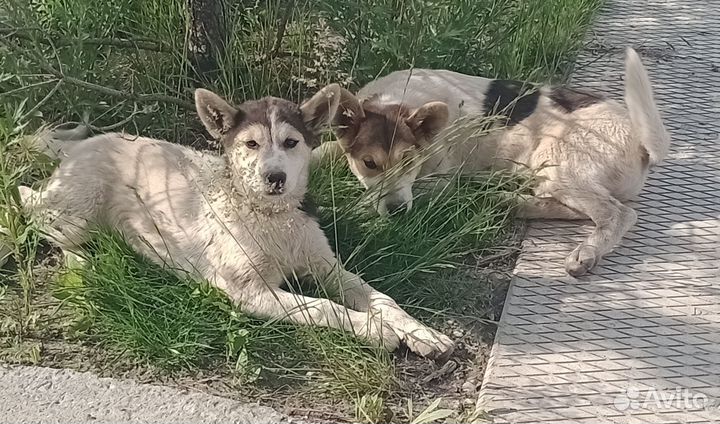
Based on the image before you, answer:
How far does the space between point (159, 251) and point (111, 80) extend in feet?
4.68

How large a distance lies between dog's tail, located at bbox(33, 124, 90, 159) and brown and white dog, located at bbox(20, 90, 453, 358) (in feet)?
0.32

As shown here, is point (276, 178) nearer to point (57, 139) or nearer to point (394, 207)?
point (394, 207)

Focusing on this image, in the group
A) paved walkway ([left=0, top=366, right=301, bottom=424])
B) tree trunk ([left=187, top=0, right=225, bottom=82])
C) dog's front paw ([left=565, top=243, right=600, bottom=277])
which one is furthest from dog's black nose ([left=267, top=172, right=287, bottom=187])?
tree trunk ([left=187, top=0, right=225, bottom=82])

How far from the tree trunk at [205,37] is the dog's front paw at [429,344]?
2.24m

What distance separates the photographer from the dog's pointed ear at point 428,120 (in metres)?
4.10

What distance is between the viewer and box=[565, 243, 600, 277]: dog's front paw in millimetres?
3648

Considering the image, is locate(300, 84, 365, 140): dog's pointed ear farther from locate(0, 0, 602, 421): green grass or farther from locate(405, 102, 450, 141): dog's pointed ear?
locate(405, 102, 450, 141): dog's pointed ear

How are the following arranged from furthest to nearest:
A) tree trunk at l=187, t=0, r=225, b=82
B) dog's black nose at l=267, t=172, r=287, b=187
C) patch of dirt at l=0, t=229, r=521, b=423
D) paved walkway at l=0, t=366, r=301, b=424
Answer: tree trunk at l=187, t=0, r=225, b=82 < dog's black nose at l=267, t=172, r=287, b=187 < patch of dirt at l=0, t=229, r=521, b=423 < paved walkway at l=0, t=366, r=301, b=424

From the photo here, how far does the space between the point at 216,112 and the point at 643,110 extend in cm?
211

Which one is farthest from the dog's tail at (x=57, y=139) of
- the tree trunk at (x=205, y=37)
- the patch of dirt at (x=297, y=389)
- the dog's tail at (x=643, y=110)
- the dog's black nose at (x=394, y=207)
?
the dog's tail at (x=643, y=110)

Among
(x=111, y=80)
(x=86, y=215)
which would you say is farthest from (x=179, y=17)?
(x=86, y=215)

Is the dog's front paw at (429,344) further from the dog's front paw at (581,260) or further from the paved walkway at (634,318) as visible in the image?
the dog's front paw at (581,260)

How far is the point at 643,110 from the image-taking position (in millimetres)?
4094

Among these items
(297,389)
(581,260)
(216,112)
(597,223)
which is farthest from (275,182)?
(597,223)
